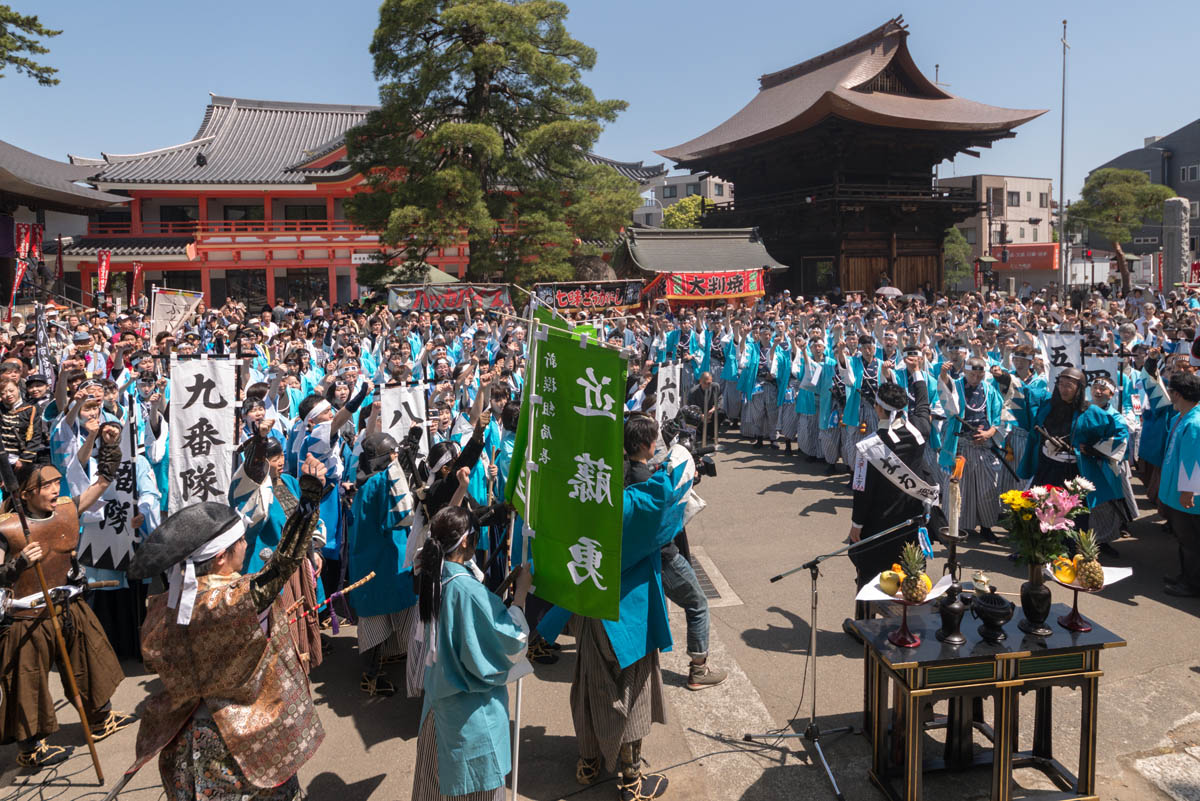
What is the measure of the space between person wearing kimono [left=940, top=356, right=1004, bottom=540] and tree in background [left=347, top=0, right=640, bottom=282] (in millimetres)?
14984

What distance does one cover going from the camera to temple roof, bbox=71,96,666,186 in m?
29.7

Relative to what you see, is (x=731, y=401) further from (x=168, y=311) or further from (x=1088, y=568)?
(x=1088, y=568)

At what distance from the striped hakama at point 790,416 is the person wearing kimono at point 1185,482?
5.76 metres

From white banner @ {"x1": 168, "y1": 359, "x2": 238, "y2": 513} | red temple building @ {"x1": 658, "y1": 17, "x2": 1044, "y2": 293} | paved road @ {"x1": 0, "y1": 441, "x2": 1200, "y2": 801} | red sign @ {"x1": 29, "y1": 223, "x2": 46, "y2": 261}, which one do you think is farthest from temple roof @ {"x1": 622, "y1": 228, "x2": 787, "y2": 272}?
white banner @ {"x1": 168, "y1": 359, "x2": 238, "y2": 513}

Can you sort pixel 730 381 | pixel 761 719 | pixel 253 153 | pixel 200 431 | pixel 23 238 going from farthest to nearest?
1. pixel 253 153
2. pixel 23 238
3. pixel 730 381
4. pixel 200 431
5. pixel 761 719

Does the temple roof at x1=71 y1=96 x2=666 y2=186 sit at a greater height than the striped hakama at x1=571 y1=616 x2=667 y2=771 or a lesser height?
greater

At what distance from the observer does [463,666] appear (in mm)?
3234

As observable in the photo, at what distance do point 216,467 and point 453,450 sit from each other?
2.06 metres

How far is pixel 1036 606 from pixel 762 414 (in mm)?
9417

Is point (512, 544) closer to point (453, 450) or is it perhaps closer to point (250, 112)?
point (453, 450)

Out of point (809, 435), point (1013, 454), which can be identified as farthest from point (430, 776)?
point (809, 435)

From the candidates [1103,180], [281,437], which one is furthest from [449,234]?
[1103,180]

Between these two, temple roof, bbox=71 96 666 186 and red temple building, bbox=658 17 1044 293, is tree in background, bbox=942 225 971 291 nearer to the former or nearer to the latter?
red temple building, bbox=658 17 1044 293

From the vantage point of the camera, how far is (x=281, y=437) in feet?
20.8
